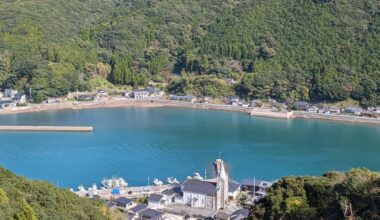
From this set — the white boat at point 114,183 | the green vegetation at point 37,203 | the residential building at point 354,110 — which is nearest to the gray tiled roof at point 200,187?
the white boat at point 114,183

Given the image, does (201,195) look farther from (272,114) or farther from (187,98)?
(187,98)

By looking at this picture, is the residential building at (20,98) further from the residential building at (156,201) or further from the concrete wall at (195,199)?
the concrete wall at (195,199)

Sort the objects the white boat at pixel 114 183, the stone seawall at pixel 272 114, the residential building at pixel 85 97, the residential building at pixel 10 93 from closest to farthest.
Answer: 1. the white boat at pixel 114 183
2. the stone seawall at pixel 272 114
3. the residential building at pixel 10 93
4. the residential building at pixel 85 97

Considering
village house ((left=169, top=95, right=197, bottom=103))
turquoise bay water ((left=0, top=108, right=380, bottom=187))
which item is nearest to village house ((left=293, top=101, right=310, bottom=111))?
turquoise bay water ((left=0, top=108, right=380, bottom=187))

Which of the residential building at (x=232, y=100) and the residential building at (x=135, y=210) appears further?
the residential building at (x=232, y=100)

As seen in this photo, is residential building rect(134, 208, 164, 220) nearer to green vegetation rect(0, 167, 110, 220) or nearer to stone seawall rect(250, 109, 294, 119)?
green vegetation rect(0, 167, 110, 220)

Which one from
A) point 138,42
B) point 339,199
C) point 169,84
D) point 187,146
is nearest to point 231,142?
point 187,146
